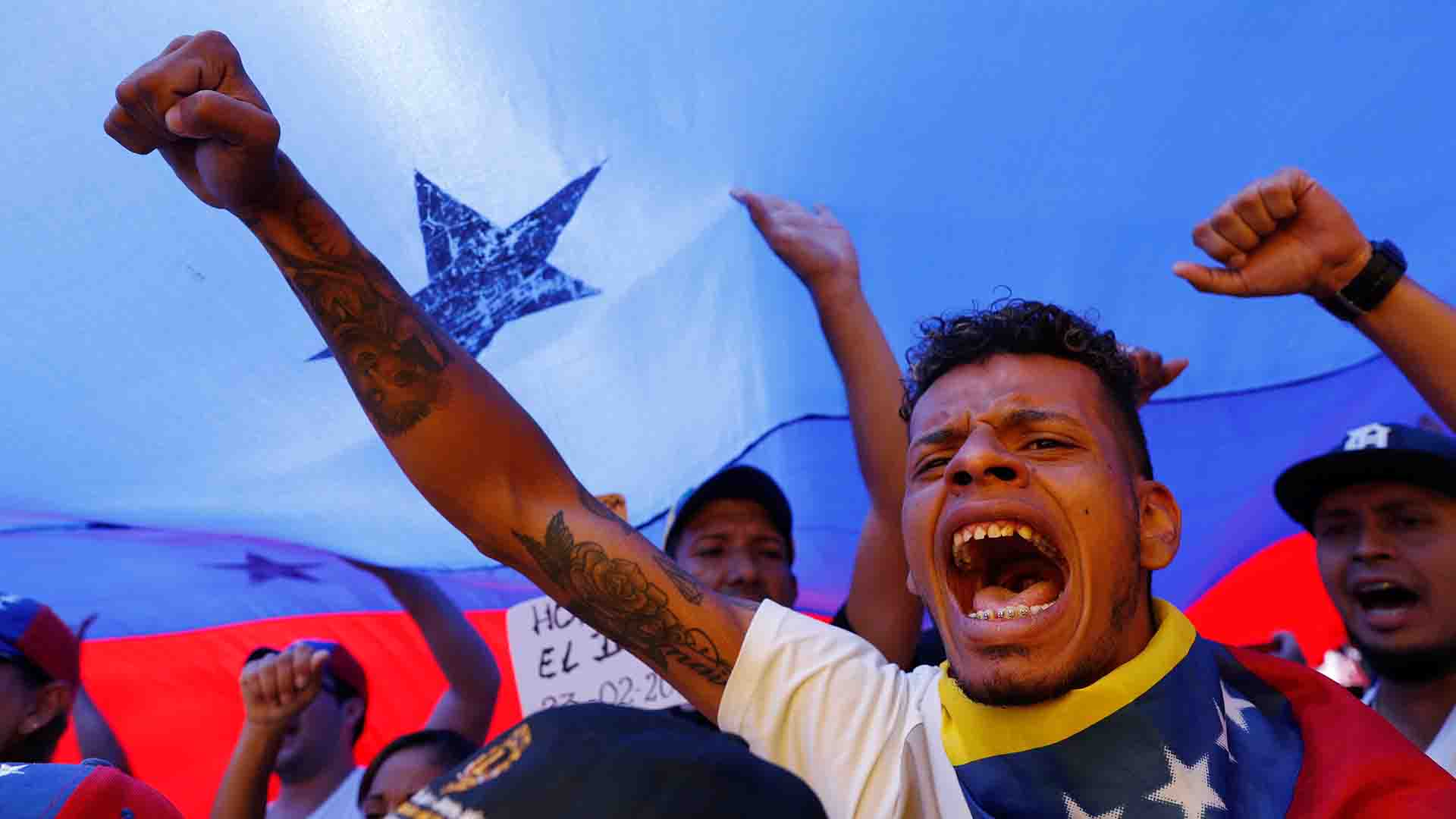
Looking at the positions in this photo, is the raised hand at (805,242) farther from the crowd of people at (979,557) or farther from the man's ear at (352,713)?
the man's ear at (352,713)

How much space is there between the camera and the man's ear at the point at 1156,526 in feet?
6.40

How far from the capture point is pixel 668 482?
11.1ft

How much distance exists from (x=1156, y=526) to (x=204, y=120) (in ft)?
4.98

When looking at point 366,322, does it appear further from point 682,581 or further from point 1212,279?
point 1212,279

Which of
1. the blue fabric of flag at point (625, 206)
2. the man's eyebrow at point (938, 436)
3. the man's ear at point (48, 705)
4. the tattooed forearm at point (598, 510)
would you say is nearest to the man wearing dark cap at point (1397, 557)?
the blue fabric of flag at point (625, 206)

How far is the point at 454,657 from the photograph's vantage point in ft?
12.6

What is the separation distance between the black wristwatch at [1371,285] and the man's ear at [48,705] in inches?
113

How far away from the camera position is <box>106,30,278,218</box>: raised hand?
59.3 inches

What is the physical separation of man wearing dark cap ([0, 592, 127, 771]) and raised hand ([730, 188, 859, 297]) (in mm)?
1973

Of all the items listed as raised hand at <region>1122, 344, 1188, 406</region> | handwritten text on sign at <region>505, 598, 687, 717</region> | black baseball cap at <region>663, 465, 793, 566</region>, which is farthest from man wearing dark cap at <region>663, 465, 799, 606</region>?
raised hand at <region>1122, 344, 1188, 406</region>

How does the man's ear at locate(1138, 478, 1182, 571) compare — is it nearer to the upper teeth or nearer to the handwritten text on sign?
the upper teeth

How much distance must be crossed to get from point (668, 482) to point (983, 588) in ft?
4.77

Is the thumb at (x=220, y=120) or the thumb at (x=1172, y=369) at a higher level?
the thumb at (x=1172, y=369)

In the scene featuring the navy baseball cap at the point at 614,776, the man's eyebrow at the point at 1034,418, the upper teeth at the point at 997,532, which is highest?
the man's eyebrow at the point at 1034,418
